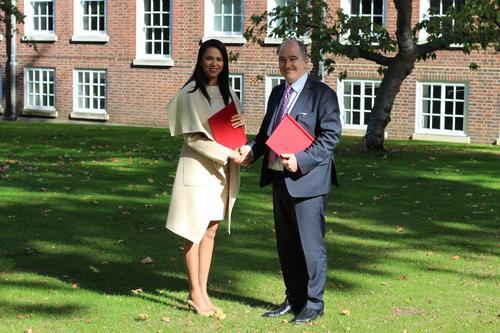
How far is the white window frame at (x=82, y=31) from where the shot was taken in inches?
1232

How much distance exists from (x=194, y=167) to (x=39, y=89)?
2691 cm

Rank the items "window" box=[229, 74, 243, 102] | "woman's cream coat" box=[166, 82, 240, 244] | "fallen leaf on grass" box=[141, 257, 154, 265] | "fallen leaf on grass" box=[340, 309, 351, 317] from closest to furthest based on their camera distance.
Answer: "woman's cream coat" box=[166, 82, 240, 244]
"fallen leaf on grass" box=[340, 309, 351, 317]
"fallen leaf on grass" box=[141, 257, 154, 265]
"window" box=[229, 74, 243, 102]

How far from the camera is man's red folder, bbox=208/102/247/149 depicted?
277 inches

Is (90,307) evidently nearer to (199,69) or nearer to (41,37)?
(199,69)

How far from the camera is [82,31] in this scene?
1262 inches

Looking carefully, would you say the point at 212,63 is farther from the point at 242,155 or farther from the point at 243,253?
the point at 243,253

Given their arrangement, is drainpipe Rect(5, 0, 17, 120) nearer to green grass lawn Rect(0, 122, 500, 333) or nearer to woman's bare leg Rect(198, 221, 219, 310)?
green grass lawn Rect(0, 122, 500, 333)

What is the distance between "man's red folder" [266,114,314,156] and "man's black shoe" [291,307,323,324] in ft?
3.75

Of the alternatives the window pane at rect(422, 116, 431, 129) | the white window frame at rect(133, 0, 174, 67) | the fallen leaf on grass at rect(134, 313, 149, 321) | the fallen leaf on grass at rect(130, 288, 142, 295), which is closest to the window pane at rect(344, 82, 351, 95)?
the window pane at rect(422, 116, 431, 129)

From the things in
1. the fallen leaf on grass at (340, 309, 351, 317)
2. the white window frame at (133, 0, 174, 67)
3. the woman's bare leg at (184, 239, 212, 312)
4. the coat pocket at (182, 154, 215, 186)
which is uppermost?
the white window frame at (133, 0, 174, 67)

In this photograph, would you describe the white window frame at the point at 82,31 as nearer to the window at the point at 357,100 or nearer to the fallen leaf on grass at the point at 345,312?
the window at the point at 357,100

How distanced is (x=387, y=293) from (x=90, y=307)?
235 cm

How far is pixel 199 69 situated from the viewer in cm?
708

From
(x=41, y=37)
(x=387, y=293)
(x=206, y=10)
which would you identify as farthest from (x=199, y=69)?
(x=41, y=37)
